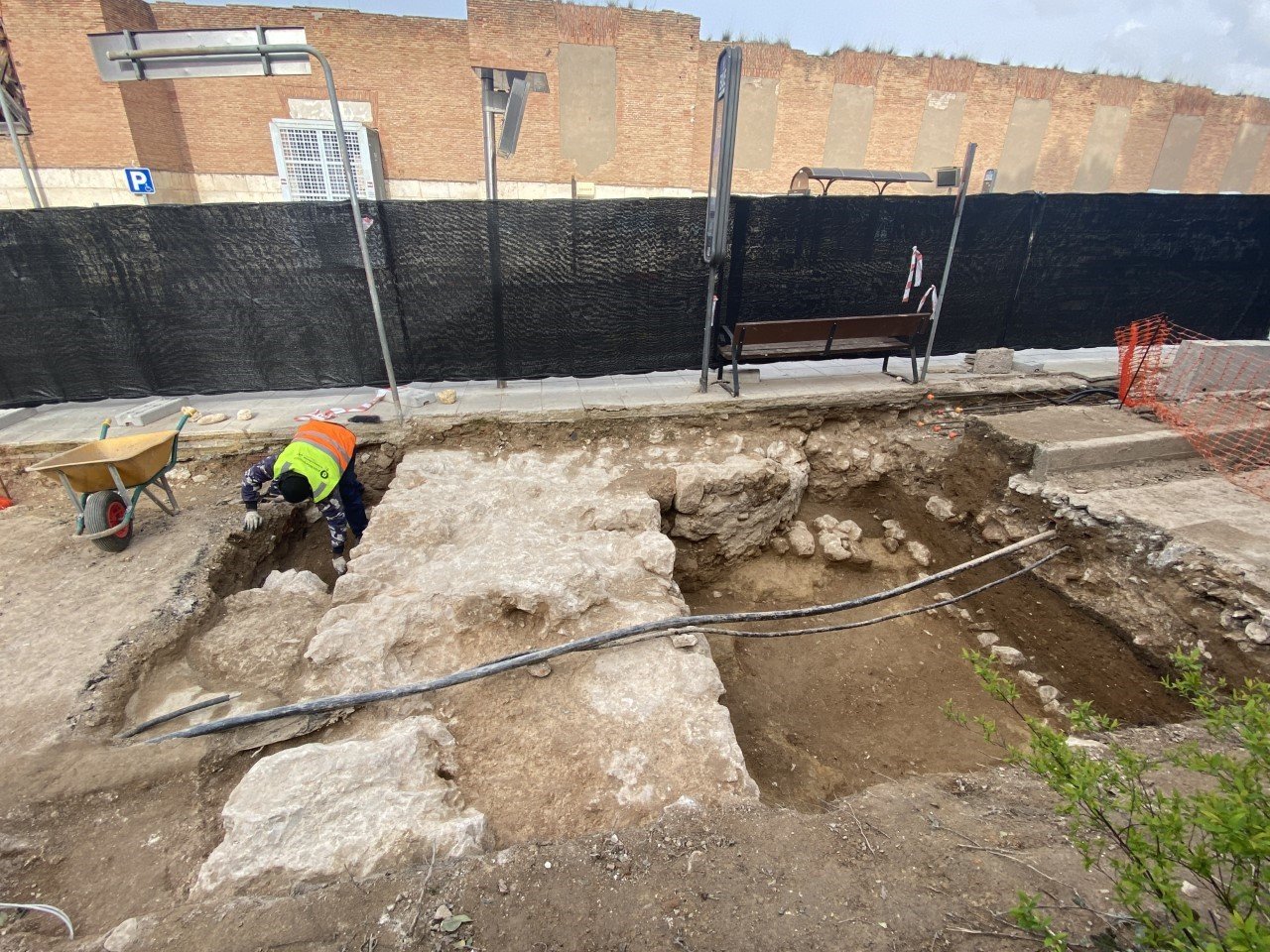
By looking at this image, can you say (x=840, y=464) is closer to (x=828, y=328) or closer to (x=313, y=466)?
(x=828, y=328)

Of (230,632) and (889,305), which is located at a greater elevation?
(889,305)

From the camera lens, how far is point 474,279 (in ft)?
20.8

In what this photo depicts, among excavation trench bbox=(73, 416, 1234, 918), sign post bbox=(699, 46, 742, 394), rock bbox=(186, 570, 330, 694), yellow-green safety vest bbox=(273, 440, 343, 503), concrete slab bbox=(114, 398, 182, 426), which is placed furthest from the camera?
concrete slab bbox=(114, 398, 182, 426)

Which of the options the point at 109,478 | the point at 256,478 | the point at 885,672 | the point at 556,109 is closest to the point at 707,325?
the point at 885,672

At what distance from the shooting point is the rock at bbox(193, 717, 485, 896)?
223 cm

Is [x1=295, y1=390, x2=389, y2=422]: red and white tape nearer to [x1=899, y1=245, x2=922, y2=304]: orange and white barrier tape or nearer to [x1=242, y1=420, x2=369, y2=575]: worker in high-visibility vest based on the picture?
[x1=242, y1=420, x2=369, y2=575]: worker in high-visibility vest

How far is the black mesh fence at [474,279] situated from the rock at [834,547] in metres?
2.81

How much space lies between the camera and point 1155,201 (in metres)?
7.54

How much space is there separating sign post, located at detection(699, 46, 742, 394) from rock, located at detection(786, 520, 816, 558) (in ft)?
6.76

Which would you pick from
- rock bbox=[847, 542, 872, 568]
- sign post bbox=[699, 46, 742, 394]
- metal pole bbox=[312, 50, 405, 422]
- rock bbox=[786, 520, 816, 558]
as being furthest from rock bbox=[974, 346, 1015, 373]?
metal pole bbox=[312, 50, 405, 422]

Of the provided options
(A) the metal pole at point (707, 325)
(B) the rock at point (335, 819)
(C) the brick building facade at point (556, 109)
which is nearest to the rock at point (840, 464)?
(A) the metal pole at point (707, 325)

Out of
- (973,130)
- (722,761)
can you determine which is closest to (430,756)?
(722,761)

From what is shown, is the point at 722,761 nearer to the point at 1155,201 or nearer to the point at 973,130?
the point at 1155,201

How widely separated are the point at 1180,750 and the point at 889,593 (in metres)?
2.38
